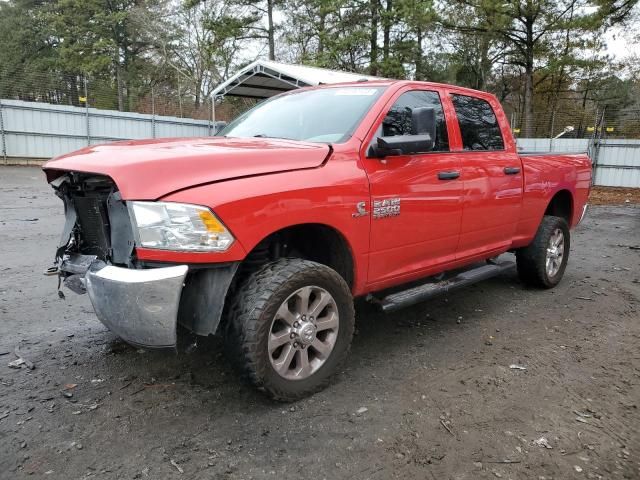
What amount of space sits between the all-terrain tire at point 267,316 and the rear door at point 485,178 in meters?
1.62

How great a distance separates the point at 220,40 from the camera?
85.2ft

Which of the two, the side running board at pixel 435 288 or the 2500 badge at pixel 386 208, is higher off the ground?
the 2500 badge at pixel 386 208

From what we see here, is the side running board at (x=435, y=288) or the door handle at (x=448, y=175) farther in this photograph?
the door handle at (x=448, y=175)

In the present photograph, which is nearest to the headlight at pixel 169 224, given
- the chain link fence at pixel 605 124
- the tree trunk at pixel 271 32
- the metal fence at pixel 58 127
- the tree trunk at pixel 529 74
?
the metal fence at pixel 58 127

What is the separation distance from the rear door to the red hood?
152cm

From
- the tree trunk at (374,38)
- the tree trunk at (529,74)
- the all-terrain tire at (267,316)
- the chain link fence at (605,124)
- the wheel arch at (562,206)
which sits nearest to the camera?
the all-terrain tire at (267,316)

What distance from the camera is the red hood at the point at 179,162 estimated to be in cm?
244

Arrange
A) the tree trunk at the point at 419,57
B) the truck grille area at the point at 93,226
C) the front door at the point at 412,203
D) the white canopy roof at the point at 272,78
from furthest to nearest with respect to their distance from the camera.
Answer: the tree trunk at the point at 419,57 → the white canopy roof at the point at 272,78 → the front door at the point at 412,203 → the truck grille area at the point at 93,226

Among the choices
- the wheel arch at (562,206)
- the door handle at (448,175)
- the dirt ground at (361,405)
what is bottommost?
the dirt ground at (361,405)

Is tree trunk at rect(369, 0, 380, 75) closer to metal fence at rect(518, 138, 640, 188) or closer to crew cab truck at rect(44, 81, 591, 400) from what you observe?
metal fence at rect(518, 138, 640, 188)

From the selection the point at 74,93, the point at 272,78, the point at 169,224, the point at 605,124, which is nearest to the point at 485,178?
the point at 169,224

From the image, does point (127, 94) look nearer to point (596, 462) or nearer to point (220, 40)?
point (220, 40)

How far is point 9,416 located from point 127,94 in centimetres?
2238

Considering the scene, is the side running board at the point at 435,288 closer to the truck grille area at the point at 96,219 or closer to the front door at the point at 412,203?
the front door at the point at 412,203
